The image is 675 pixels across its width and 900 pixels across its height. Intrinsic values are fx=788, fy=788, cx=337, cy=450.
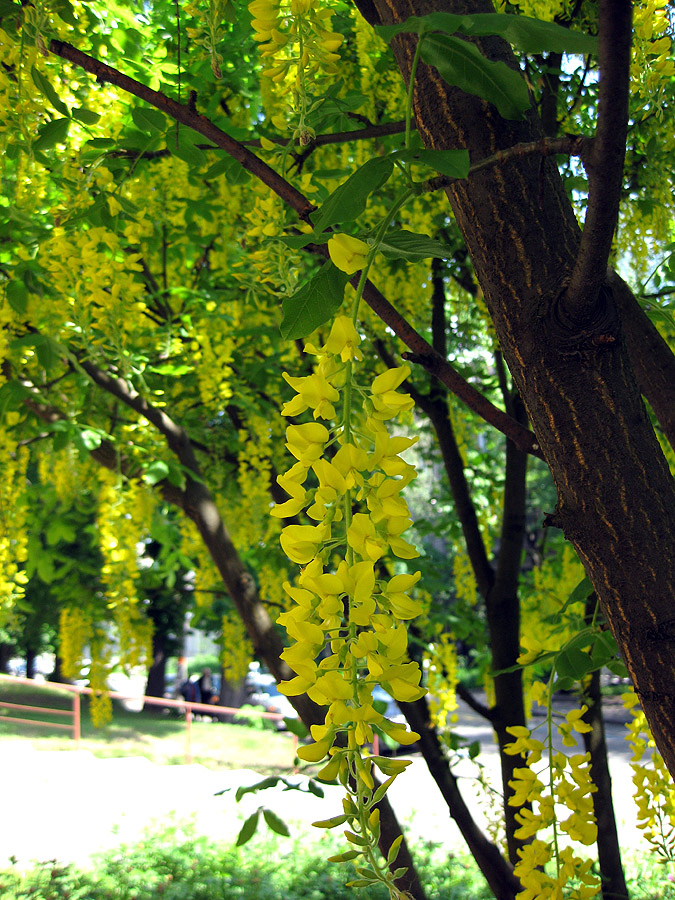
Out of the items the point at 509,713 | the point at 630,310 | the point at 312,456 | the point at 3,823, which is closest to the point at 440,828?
the point at 3,823

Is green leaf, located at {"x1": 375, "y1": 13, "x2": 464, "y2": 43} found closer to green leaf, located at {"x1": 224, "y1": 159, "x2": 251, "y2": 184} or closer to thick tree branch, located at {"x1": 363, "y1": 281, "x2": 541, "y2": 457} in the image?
thick tree branch, located at {"x1": 363, "y1": 281, "x2": 541, "y2": 457}

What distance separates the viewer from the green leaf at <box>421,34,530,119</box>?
2.63 feet

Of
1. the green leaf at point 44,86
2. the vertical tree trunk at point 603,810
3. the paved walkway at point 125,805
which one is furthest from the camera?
the paved walkway at point 125,805

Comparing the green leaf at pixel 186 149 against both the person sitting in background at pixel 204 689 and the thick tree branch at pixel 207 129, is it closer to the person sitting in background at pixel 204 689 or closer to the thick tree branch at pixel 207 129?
the thick tree branch at pixel 207 129

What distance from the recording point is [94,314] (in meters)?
2.47

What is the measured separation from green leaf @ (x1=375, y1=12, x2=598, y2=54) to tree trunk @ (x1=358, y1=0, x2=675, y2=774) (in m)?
0.15

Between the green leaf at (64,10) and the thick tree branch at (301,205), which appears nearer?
the thick tree branch at (301,205)

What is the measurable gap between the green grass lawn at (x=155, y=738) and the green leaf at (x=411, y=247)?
31.8ft

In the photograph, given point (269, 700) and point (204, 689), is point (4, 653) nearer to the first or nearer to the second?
point (204, 689)

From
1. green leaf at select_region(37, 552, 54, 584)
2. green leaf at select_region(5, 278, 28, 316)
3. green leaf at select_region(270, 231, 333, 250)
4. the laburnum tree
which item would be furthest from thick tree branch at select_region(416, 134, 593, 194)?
green leaf at select_region(37, 552, 54, 584)

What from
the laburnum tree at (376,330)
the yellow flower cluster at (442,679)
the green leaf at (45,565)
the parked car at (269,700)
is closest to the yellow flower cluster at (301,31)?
the laburnum tree at (376,330)

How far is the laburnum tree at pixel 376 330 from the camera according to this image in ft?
2.52

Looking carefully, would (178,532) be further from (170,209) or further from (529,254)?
(529,254)

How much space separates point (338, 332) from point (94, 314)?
189cm
